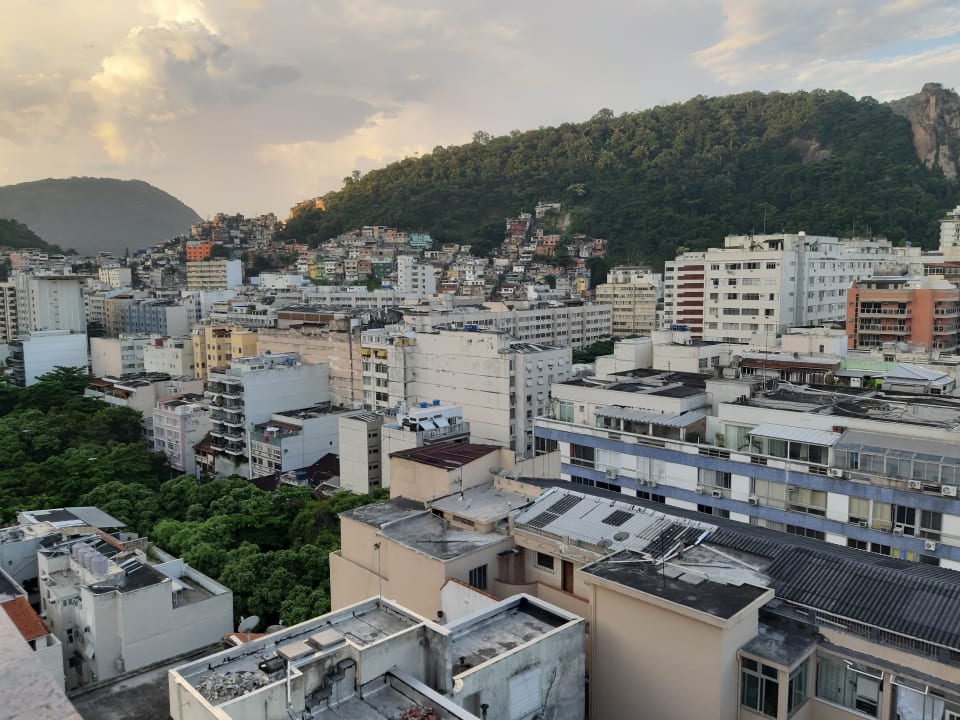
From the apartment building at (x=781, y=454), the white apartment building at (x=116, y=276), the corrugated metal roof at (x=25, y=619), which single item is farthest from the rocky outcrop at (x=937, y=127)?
the white apartment building at (x=116, y=276)

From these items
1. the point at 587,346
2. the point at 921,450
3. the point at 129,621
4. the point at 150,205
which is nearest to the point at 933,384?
the point at 921,450

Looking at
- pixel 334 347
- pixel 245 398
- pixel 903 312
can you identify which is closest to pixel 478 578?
pixel 245 398

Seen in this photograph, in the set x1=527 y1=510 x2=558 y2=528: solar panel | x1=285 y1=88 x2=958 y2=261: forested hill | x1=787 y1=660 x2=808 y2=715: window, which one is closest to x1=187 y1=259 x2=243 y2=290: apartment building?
x1=285 y1=88 x2=958 y2=261: forested hill

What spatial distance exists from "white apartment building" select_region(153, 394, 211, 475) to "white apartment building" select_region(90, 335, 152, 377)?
18.3 meters

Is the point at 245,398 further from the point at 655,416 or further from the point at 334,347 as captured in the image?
the point at 655,416

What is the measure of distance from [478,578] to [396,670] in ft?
14.7

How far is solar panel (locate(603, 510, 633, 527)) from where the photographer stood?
13031 millimetres

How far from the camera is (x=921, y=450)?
17.4m

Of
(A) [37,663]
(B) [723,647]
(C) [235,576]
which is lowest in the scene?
(C) [235,576]

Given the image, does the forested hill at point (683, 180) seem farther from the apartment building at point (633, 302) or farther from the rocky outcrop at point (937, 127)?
the apartment building at point (633, 302)

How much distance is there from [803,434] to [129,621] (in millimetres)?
18713

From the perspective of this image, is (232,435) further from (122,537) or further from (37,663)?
(37,663)

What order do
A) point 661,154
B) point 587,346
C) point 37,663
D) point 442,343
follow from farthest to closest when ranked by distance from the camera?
point 661,154
point 587,346
point 442,343
point 37,663

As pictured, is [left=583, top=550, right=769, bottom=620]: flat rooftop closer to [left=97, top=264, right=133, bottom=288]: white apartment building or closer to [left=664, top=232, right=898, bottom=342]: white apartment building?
[left=664, top=232, right=898, bottom=342]: white apartment building
